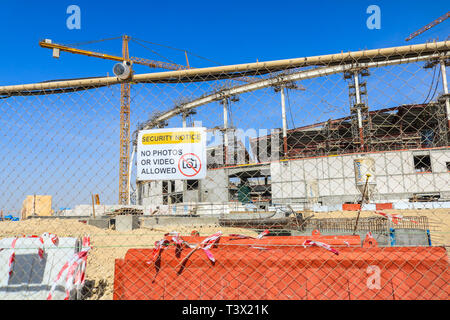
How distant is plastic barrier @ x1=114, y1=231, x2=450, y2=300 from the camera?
129 inches

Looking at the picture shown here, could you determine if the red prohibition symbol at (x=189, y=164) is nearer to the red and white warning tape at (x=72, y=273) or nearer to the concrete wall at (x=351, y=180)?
the red and white warning tape at (x=72, y=273)

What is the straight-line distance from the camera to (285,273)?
11.2ft

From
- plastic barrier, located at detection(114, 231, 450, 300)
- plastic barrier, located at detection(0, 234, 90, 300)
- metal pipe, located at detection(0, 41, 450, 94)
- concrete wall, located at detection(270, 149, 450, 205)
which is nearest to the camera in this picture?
plastic barrier, located at detection(114, 231, 450, 300)

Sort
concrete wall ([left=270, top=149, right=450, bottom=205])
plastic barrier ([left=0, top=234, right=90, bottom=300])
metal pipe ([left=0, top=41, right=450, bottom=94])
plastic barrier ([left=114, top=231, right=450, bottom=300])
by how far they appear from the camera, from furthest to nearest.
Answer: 1. concrete wall ([left=270, top=149, right=450, bottom=205])
2. plastic barrier ([left=0, top=234, right=90, bottom=300])
3. metal pipe ([left=0, top=41, right=450, bottom=94])
4. plastic barrier ([left=114, top=231, right=450, bottom=300])

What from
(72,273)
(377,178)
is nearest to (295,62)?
(72,273)

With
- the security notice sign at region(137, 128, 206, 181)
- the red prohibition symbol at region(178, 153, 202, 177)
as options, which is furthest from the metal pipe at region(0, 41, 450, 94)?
the red prohibition symbol at region(178, 153, 202, 177)

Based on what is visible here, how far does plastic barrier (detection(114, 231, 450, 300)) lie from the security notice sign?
1004 millimetres

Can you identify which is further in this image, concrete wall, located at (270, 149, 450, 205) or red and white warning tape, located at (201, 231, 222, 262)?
concrete wall, located at (270, 149, 450, 205)

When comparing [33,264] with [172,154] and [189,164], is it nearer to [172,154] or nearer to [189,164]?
[172,154]

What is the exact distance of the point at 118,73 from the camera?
3.97 meters

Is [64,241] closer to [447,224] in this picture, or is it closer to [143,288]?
[143,288]

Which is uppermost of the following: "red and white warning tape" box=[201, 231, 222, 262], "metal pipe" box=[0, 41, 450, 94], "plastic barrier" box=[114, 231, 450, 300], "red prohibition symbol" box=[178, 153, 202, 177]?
"metal pipe" box=[0, 41, 450, 94]

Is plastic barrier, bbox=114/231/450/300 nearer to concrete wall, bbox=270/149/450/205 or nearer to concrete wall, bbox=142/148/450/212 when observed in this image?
concrete wall, bbox=142/148/450/212
